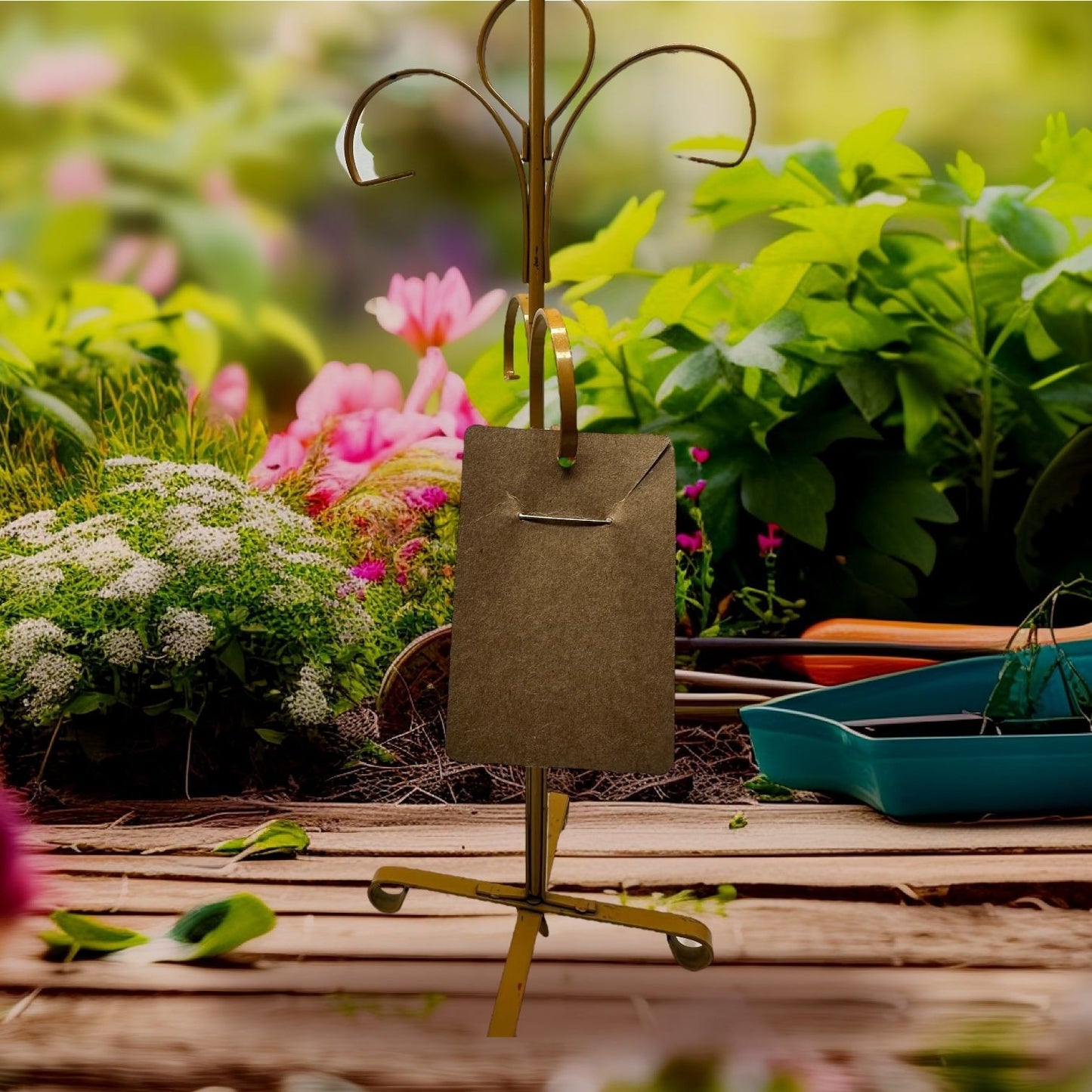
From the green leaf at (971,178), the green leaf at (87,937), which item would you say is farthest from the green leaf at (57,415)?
the green leaf at (971,178)

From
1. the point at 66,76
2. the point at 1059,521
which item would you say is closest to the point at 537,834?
the point at 1059,521

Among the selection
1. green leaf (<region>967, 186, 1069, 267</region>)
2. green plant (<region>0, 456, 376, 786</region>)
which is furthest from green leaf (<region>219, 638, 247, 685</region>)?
green leaf (<region>967, 186, 1069, 267</region>)

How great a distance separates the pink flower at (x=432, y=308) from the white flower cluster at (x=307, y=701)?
735 millimetres

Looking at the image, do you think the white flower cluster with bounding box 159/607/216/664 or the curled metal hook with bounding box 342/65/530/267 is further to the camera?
the white flower cluster with bounding box 159/607/216/664

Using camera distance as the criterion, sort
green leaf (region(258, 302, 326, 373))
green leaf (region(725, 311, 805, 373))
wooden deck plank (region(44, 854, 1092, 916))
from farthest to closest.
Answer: green leaf (region(258, 302, 326, 373)), green leaf (region(725, 311, 805, 373)), wooden deck plank (region(44, 854, 1092, 916))

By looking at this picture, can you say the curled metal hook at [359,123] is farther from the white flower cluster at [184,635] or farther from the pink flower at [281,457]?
the pink flower at [281,457]

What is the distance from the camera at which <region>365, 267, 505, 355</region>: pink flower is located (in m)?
1.60

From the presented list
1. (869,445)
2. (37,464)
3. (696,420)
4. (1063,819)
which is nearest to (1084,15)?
(869,445)

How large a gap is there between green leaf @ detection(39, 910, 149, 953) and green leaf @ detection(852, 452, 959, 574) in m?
0.92

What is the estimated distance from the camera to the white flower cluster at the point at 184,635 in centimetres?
93

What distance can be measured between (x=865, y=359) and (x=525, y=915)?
0.88 m

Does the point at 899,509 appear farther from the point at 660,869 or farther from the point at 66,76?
the point at 66,76

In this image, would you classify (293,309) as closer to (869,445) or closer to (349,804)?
(869,445)

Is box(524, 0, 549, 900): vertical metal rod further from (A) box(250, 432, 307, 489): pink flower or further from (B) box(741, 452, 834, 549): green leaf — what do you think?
(A) box(250, 432, 307, 489): pink flower
